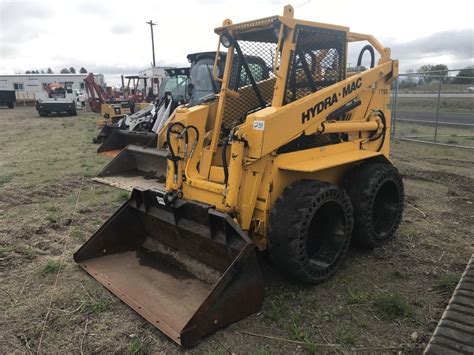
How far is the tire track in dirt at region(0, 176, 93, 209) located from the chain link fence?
27.9 ft

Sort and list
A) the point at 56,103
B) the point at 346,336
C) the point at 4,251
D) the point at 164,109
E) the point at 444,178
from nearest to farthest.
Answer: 1. the point at 346,336
2. the point at 4,251
3. the point at 444,178
4. the point at 164,109
5. the point at 56,103

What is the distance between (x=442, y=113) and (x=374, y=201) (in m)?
17.8

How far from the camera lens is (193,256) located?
12.6ft

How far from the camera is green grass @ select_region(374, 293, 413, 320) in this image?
330cm

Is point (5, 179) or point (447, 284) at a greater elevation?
point (5, 179)

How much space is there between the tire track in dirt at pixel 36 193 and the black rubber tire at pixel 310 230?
4543 mm

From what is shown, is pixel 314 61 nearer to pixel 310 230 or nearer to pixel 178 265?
pixel 310 230

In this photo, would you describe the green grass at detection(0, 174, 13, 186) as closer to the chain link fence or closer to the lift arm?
→ the lift arm

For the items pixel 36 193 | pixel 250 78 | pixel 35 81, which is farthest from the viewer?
pixel 35 81

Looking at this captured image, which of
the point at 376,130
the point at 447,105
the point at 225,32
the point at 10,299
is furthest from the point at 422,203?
the point at 447,105

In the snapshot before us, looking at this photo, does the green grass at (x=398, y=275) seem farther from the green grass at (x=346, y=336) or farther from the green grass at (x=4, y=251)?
the green grass at (x=4, y=251)

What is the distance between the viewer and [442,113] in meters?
19.9

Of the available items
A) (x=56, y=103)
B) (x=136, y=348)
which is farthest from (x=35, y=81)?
(x=136, y=348)

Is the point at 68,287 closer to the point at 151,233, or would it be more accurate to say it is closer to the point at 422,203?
the point at 151,233
